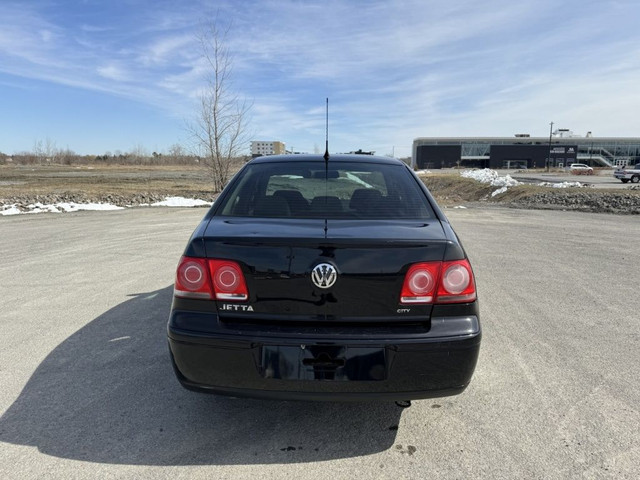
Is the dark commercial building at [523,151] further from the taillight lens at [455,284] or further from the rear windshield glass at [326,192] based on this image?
the taillight lens at [455,284]

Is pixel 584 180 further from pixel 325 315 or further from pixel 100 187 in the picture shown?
pixel 325 315

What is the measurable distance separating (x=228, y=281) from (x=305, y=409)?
111 centimetres

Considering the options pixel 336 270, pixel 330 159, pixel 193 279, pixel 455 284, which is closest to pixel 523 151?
pixel 330 159

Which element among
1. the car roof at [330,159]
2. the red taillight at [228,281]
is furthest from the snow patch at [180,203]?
the red taillight at [228,281]

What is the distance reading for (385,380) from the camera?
218 centimetres

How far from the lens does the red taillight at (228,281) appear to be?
2.27 m

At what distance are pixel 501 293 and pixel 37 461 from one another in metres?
4.90

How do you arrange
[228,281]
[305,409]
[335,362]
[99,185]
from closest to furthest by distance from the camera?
[335,362] → [228,281] → [305,409] → [99,185]

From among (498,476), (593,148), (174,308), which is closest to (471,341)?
(498,476)

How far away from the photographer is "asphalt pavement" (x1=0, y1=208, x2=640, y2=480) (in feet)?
7.42

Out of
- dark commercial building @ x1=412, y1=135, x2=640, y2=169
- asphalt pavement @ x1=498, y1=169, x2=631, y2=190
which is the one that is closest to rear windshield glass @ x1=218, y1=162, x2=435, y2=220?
asphalt pavement @ x1=498, y1=169, x2=631, y2=190

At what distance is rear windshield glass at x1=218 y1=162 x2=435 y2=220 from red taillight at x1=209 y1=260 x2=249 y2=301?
571mm

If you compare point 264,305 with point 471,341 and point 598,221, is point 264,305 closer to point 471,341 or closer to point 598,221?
point 471,341

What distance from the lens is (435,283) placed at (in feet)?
7.38
